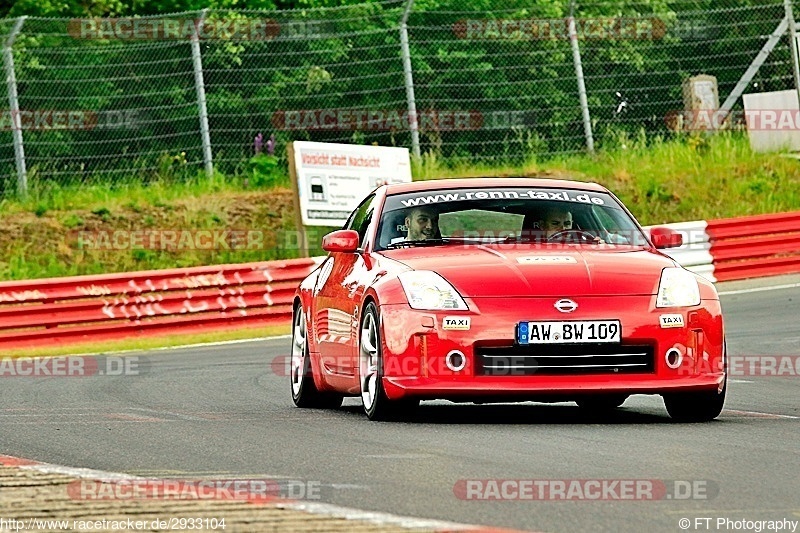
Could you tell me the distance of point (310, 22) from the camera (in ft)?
83.6

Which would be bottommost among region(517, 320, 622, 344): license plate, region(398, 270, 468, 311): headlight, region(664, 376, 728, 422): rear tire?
region(664, 376, 728, 422): rear tire

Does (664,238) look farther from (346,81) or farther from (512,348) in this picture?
(346,81)

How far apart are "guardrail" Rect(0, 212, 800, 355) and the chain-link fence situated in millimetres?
3967

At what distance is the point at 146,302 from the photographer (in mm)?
20969

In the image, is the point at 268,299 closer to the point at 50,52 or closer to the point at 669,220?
the point at 50,52

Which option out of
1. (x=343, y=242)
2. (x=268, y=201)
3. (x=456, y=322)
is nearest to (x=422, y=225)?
(x=343, y=242)

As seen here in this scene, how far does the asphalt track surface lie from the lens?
570cm

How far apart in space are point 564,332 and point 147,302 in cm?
1280

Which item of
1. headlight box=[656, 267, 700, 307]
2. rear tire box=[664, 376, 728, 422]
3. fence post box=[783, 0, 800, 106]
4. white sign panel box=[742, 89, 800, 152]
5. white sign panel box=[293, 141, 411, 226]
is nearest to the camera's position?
headlight box=[656, 267, 700, 307]

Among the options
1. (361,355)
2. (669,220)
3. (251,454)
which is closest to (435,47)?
(669,220)

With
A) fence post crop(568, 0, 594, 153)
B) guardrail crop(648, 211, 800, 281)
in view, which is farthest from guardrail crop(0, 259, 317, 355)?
fence post crop(568, 0, 594, 153)

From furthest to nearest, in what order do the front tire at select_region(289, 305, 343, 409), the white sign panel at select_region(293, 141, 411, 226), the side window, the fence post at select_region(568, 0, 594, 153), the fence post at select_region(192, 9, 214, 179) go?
the fence post at select_region(568, 0, 594, 153)
the fence post at select_region(192, 9, 214, 179)
the white sign panel at select_region(293, 141, 411, 226)
the front tire at select_region(289, 305, 343, 409)
the side window

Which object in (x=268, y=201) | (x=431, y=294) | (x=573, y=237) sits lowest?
(x=268, y=201)

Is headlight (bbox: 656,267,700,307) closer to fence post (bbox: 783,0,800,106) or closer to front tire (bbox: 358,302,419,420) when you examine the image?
front tire (bbox: 358,302,419,420)
